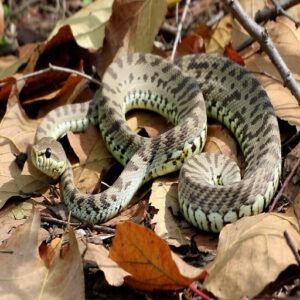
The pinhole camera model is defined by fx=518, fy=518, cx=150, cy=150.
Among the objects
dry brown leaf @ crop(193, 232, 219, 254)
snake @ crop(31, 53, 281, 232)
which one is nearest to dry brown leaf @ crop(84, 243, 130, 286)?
dry brown leaf @ crop(193, 232, 219, 254)

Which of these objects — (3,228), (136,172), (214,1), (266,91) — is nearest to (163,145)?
(136,172)

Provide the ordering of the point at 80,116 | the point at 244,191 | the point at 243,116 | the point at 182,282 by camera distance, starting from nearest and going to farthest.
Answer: the point at 182,282
the point at 244,191
the point at 243,116
the point at 80,116

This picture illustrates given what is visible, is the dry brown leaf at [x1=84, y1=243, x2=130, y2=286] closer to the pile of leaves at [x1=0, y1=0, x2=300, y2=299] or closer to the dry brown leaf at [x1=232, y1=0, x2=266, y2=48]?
the pile of leaves at [x1=0, y1=0, x2=300, y2=299]

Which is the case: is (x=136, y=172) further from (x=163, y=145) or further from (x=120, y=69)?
(x=120, y=69)

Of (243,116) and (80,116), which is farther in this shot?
(80,116)

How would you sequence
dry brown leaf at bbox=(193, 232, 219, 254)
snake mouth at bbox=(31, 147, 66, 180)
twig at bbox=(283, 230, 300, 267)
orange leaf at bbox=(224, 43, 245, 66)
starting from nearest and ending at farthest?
twig at bbox=(283, 230, 300, 267) < dry brown leaf at bbox=(193, 232, 219, 254) < snake mouth at bbox=(31, 147, 66, 180) < orange leaf at bbox=(224, 43, 245, 66)

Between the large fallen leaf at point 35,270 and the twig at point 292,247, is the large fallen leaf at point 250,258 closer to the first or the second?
the twig at point 292,247

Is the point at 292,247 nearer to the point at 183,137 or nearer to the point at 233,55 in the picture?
the point at 183,137
